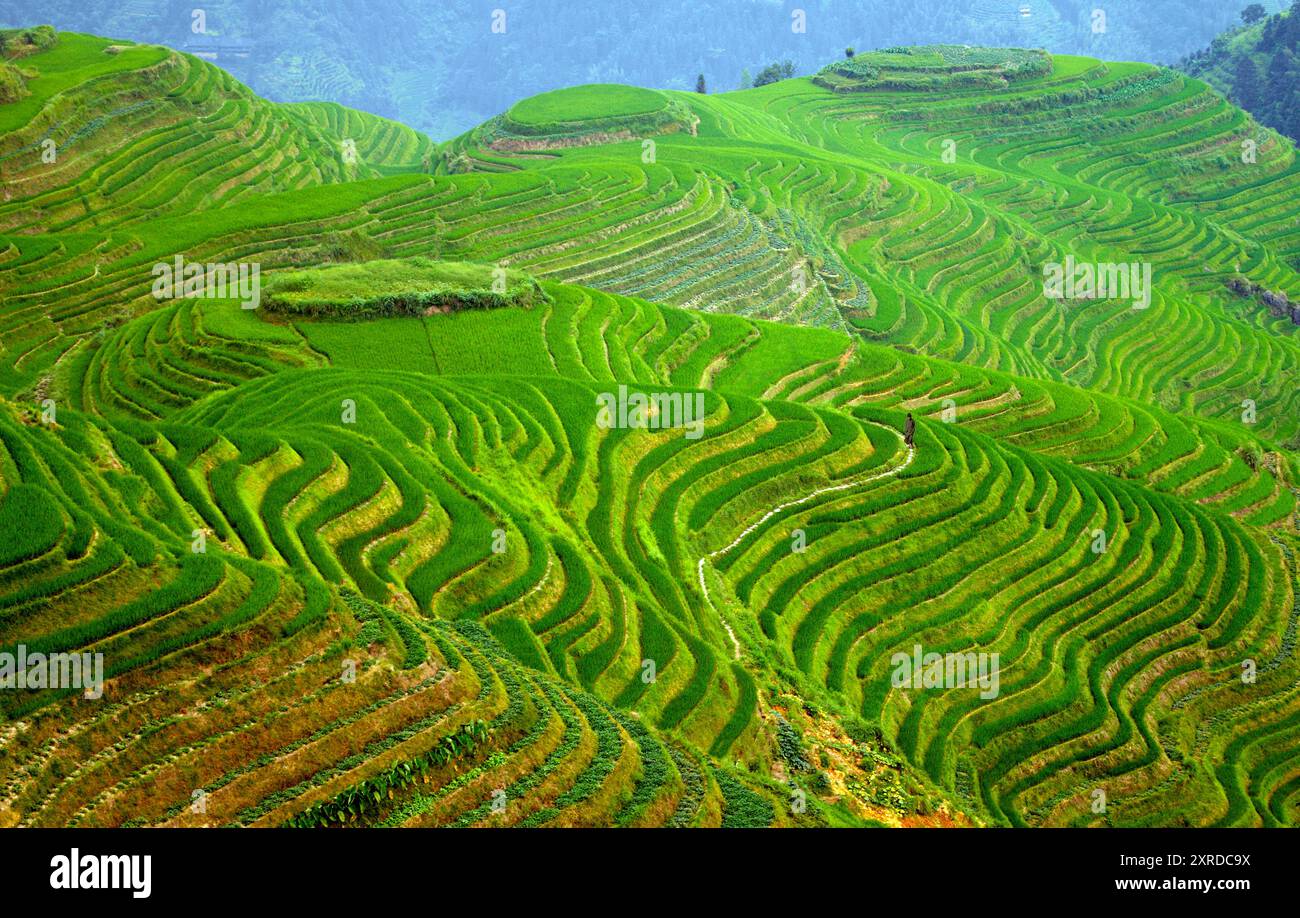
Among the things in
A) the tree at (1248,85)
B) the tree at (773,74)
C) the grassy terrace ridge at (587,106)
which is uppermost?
the tree at (773,74)

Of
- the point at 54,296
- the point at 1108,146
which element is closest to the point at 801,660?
the point at 54,296

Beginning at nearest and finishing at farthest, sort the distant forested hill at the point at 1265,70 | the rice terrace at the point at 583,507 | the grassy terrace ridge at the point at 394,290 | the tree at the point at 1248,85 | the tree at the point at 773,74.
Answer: the rice terrace at the point at 583,507 → the grassy terrace ridge at the point at 394,290 → the distant forested hill at the point at 1265,70 → the tree at the point at 1248,85 → the tree at the point at 773,74

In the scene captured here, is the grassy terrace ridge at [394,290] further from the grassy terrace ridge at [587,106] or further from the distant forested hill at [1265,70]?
the distant forested hill at [1265,70]

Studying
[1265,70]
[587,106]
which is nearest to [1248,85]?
[1265,70]

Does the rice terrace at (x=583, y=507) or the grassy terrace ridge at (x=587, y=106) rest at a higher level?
the grassy terrace ridge at (x=587, y=106)

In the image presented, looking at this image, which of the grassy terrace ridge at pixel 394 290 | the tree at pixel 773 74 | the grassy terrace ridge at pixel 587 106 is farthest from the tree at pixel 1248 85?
the grassy terrace ridge at pixel 394 290

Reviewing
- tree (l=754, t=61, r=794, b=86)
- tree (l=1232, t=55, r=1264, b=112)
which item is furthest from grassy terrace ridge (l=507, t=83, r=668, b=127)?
tree (l=1232, t=55, r=1264, b=112)

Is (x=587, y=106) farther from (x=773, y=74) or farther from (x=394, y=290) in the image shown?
(x=394, y=290)
